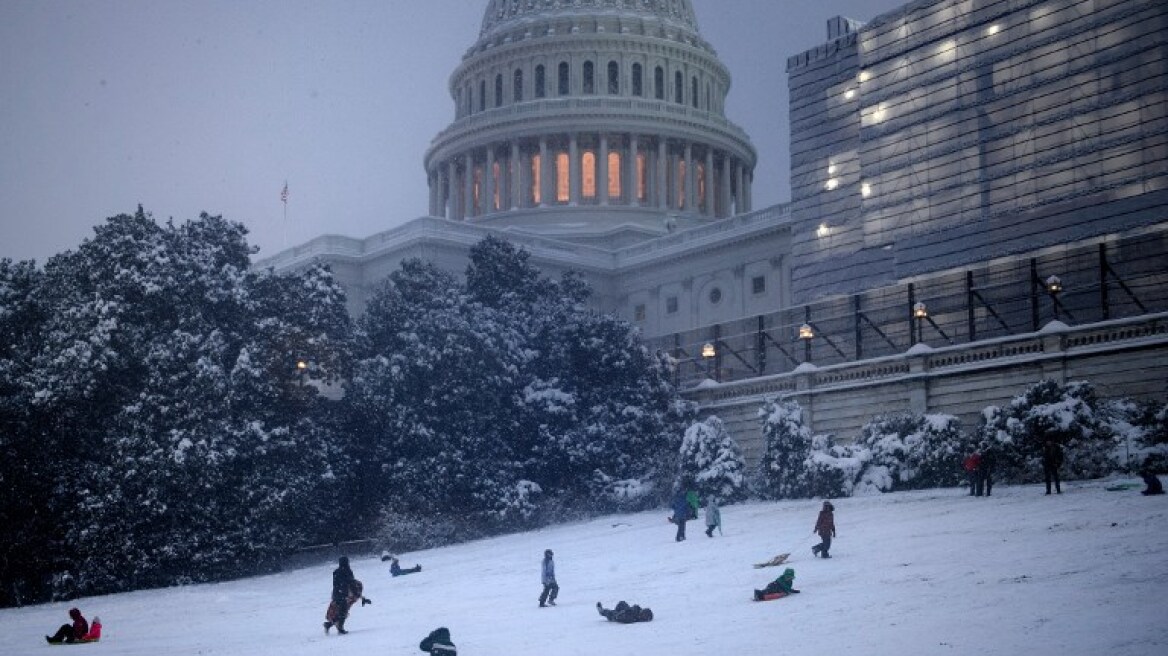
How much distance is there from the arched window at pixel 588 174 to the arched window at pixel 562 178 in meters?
1.28

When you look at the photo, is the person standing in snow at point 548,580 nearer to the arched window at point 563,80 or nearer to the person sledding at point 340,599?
the person sledding at point 340,599

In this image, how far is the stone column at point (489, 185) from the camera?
109688mm

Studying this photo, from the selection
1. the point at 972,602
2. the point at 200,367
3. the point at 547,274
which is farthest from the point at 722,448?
the point at 547,274

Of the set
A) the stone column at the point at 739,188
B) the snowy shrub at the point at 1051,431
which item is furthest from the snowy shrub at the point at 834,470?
the stone column at the point at 739,188

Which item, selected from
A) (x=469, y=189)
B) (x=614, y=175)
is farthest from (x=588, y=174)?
(x=469, y=189)

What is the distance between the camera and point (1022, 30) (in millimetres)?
62906

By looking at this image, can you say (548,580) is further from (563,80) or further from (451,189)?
(563,80)

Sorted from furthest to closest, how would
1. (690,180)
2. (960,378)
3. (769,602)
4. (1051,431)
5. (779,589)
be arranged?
(690,180) < (960,378) < (1051,431) < (779,589) < (769,602)

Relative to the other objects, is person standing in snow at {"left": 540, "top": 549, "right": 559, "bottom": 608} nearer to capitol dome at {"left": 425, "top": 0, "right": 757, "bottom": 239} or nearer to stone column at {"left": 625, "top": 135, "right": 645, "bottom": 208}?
capitol dome at {"left": 425, "top": 0, "right": 757, "bottom": 239}

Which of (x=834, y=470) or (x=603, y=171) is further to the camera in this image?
(x=603, y=171)

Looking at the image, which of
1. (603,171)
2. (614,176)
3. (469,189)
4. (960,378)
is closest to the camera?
(960,378)

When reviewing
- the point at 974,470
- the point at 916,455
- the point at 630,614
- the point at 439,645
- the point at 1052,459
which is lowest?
the point at 439,645

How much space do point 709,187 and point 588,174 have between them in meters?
9.48

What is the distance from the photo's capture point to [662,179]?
355 ft
